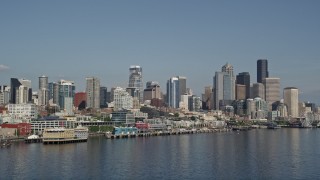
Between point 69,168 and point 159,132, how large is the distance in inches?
2964

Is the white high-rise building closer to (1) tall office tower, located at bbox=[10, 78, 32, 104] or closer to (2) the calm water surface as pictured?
(1) tall office tower, located at bbox=[10, 78, 32, 104]

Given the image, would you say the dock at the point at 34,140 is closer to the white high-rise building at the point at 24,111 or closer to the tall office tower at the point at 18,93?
the white high-rise building at the point at 24,111

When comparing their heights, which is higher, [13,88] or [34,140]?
[13,88]

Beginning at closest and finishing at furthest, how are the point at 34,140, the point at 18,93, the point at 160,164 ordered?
the point at 160,164 < the point at 34,140 < the point at 18,93

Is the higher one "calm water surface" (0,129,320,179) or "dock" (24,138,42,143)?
"dock" (24,138,42,143)

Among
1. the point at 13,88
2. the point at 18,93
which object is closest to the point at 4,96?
the point at 13,88

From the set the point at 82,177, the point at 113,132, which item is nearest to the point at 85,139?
the point at 113,132

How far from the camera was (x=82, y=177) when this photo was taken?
4144cm

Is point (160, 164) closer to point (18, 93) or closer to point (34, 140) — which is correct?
point (34, 140)

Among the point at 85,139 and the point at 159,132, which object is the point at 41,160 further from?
the point at 159,132

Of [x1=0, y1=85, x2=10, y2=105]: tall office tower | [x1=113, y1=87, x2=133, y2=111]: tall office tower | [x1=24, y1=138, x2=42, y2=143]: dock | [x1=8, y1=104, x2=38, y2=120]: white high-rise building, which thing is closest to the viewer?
[x1=24, y1=138, x2=42, y2=143]: dock

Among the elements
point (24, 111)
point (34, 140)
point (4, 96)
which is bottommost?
point (34, 140)

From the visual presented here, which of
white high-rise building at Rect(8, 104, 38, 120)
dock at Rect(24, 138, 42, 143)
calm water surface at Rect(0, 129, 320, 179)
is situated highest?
white high-rise building at Rect(8, 104, 38, 120)

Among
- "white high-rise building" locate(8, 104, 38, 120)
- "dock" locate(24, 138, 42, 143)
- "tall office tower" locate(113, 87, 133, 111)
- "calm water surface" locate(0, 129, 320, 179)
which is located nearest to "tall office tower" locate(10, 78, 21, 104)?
"tall office tower" locate(113, 87, 133, 111)
